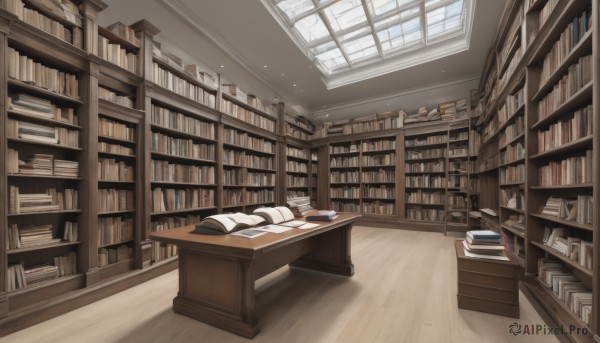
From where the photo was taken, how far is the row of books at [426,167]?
523cm

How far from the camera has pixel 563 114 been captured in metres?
1.90

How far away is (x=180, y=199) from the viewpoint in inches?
130

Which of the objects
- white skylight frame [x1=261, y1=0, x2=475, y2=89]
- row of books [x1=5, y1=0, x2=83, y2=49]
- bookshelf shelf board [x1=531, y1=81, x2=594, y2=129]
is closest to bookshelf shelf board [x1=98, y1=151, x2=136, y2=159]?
row of books [x1=5, y1=0, x2=83, y2=49]

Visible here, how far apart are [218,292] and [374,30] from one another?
4.15 metres

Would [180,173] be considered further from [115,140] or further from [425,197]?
[425,197]

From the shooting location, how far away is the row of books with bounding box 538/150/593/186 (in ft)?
4.97

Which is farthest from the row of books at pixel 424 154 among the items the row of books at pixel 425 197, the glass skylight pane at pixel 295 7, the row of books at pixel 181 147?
the row of books at pixel 181 147

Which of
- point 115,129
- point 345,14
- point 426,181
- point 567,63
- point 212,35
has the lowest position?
point 426,181

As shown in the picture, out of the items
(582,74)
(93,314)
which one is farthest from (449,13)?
(93,314)

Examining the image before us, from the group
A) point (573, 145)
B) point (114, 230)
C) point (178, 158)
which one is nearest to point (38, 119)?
point (114, 230)

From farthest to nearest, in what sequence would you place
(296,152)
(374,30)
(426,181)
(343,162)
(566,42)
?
1. (343,162)
2. (296,152)
3. (426,181)
4. (374,30)
5. (566,42)

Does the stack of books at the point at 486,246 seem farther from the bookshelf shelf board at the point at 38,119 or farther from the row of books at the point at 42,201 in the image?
the bookshelf shelf board at the point at 38,119

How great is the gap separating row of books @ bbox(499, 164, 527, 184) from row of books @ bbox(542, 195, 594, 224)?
485 mm

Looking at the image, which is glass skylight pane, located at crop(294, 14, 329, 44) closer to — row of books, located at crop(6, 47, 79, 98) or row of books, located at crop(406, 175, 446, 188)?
row of books, located at crop(6, 47, 79, 98)
